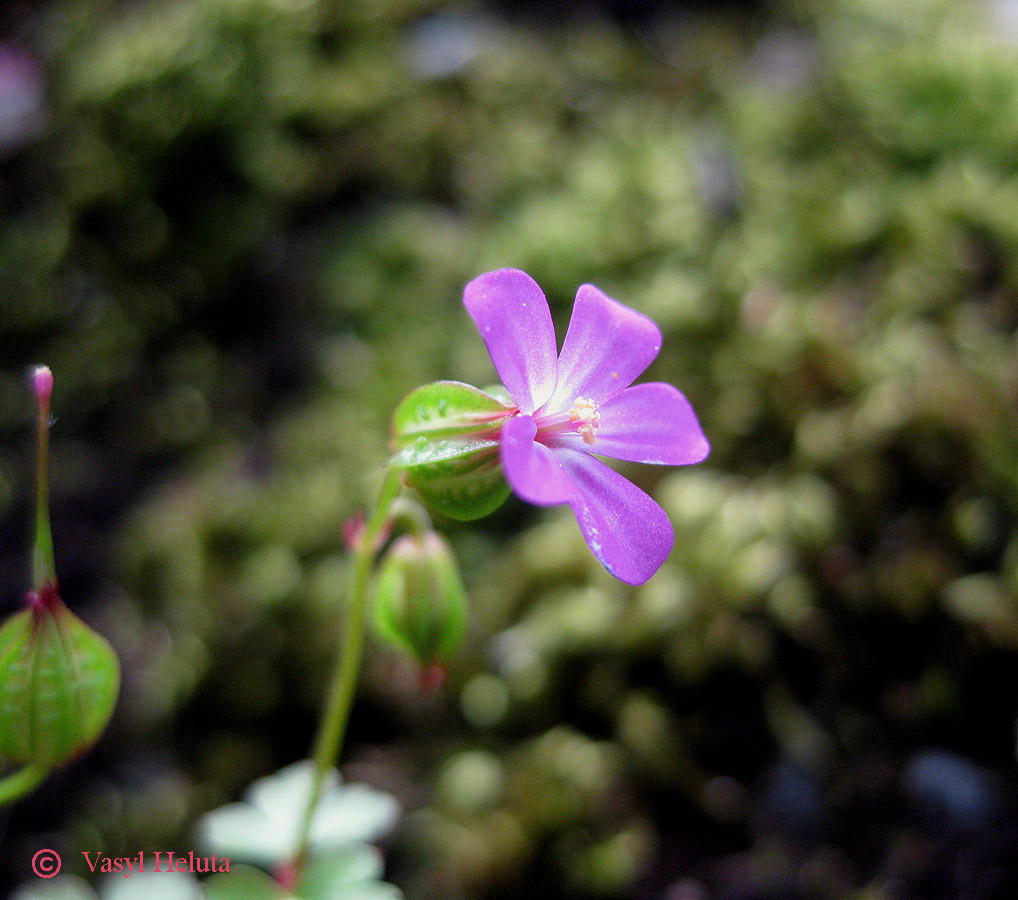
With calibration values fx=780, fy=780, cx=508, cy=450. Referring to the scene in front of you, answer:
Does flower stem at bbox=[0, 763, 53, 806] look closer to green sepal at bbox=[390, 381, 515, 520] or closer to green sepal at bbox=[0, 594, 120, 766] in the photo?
green sepal at bbox=[0, 594, 120, 766]

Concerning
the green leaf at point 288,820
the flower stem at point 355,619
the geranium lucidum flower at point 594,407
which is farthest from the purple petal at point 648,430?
the green leaf at point 288,820

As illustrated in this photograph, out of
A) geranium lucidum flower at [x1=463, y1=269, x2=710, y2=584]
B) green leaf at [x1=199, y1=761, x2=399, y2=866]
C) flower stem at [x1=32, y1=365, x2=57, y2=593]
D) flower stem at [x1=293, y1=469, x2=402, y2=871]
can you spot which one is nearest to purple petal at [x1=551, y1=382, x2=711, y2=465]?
geranium lucidum flower at [x1=463, y1=269, x2=710, y2=584]

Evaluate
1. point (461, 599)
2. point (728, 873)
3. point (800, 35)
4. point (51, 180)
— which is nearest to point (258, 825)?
point (461, 599)

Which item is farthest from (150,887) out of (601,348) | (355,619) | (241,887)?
(601,348)

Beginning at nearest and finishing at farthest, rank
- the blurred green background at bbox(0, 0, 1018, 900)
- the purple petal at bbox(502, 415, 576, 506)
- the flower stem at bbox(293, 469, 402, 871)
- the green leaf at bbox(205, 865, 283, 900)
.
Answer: the purple petal at bbox(502, 415, 576, 506) < the flower stem at bbox(293, 469, 402, 871) < the green leaf at bbox(205, 865, 283, 900) < the blurred green background at bbox(0, 0, 1018, 900)

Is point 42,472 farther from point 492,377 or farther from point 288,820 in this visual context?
point 492,377
